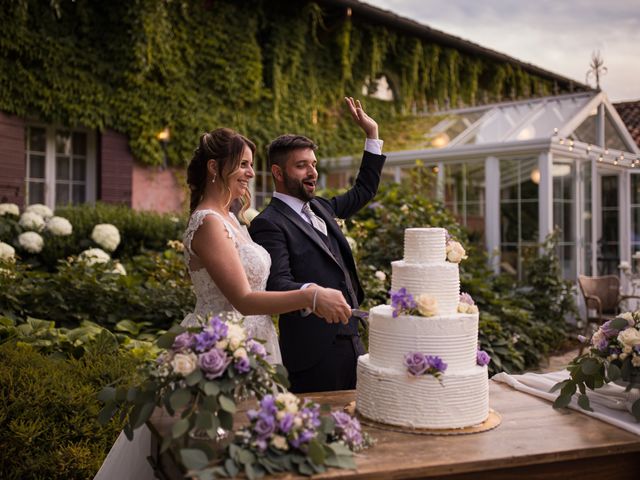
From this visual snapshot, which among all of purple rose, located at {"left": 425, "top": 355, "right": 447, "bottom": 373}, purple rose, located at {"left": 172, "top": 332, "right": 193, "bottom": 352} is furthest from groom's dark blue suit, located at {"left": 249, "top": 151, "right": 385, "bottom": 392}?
purple rose, located at {"left": 172, "top": 332, "right": 193, "bottom": 352}

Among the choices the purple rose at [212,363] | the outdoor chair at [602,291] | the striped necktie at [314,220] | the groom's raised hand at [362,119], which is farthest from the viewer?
the outdoor chair at [602,291]

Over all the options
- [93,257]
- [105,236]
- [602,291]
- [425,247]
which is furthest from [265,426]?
[602,291]

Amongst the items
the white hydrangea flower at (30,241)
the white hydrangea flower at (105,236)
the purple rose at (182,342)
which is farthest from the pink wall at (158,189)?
the purple rose at (182,342)

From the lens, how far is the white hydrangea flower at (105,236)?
787 centimetres

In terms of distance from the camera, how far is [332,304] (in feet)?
7.89

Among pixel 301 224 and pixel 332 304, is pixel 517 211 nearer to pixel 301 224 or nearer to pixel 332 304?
pixel 301 224

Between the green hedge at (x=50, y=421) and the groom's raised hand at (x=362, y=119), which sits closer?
the green hedge at (x=50, y=421)

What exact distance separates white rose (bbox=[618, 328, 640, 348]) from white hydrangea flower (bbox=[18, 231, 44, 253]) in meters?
6.44

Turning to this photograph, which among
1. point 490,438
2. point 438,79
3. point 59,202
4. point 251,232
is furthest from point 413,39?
point 490,438

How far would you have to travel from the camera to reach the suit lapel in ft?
10.7

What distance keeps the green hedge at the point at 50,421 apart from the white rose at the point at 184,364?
144cm

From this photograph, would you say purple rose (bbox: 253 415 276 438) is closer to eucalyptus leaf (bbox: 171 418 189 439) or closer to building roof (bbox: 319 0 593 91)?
eucalyptus leaf (bbox: 171 418 189 439)

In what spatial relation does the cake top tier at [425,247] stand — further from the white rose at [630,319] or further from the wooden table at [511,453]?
the white rose at [630,319]

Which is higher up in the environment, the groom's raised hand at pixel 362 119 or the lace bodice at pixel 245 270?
the groom's raised hand at pixel 362 119
